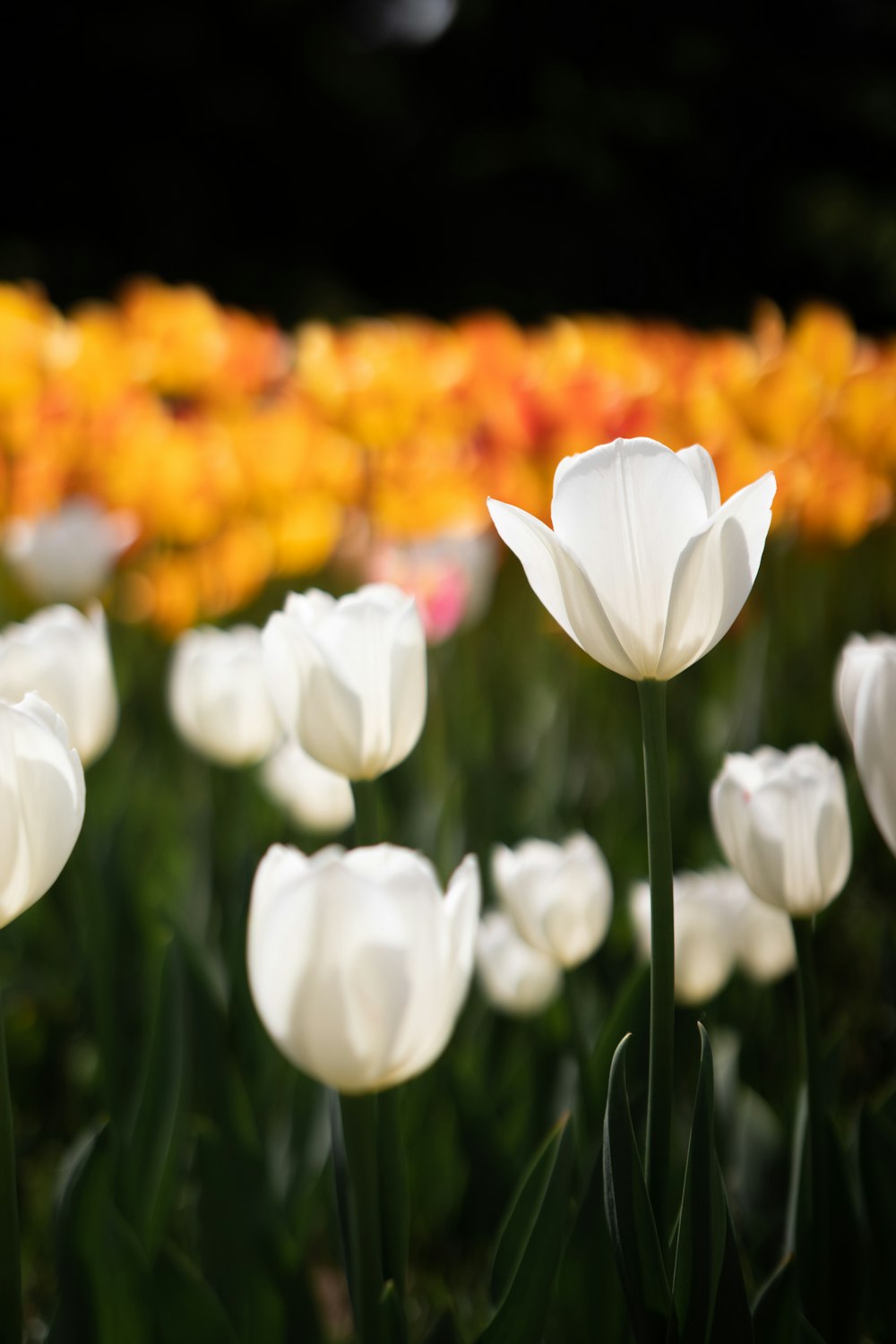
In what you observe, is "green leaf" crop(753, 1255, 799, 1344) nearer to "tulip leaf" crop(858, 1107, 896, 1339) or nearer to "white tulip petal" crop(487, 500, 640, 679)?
"tulip leaf" crop(858, 1107, 896, 1339)

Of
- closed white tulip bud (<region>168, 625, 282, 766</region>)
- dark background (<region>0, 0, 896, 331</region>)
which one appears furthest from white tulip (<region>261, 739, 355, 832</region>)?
dark background (<region>0, 0, 896, 331</region>)

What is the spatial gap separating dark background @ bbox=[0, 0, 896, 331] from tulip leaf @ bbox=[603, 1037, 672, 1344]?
5158 millimetres

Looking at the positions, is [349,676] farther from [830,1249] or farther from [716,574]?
[830,1249]

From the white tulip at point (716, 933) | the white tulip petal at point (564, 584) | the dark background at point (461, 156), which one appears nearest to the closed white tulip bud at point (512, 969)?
the white tulip at point (716, 933)

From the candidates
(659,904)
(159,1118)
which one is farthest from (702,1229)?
(159,1118)

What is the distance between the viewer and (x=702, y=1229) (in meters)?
0.55

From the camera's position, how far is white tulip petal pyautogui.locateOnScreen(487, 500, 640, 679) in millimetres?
530

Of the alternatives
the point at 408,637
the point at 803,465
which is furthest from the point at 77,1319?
the point at 803,465

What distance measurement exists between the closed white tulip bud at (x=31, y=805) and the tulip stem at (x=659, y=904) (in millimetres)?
232

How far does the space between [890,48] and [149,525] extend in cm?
645

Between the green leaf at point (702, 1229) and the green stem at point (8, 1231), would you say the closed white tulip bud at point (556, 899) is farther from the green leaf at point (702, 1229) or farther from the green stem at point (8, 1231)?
the green stem at point (8, 1231)

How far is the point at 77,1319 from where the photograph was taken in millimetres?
604

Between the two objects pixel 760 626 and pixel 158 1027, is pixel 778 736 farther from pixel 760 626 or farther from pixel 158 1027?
pixel 158 1027

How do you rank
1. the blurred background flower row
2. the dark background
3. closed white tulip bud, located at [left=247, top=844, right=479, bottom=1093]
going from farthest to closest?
the dark background, the blurred background flower row, closed white tulip bud, located at [left=247, top=844, right=479, bottom=1093]
